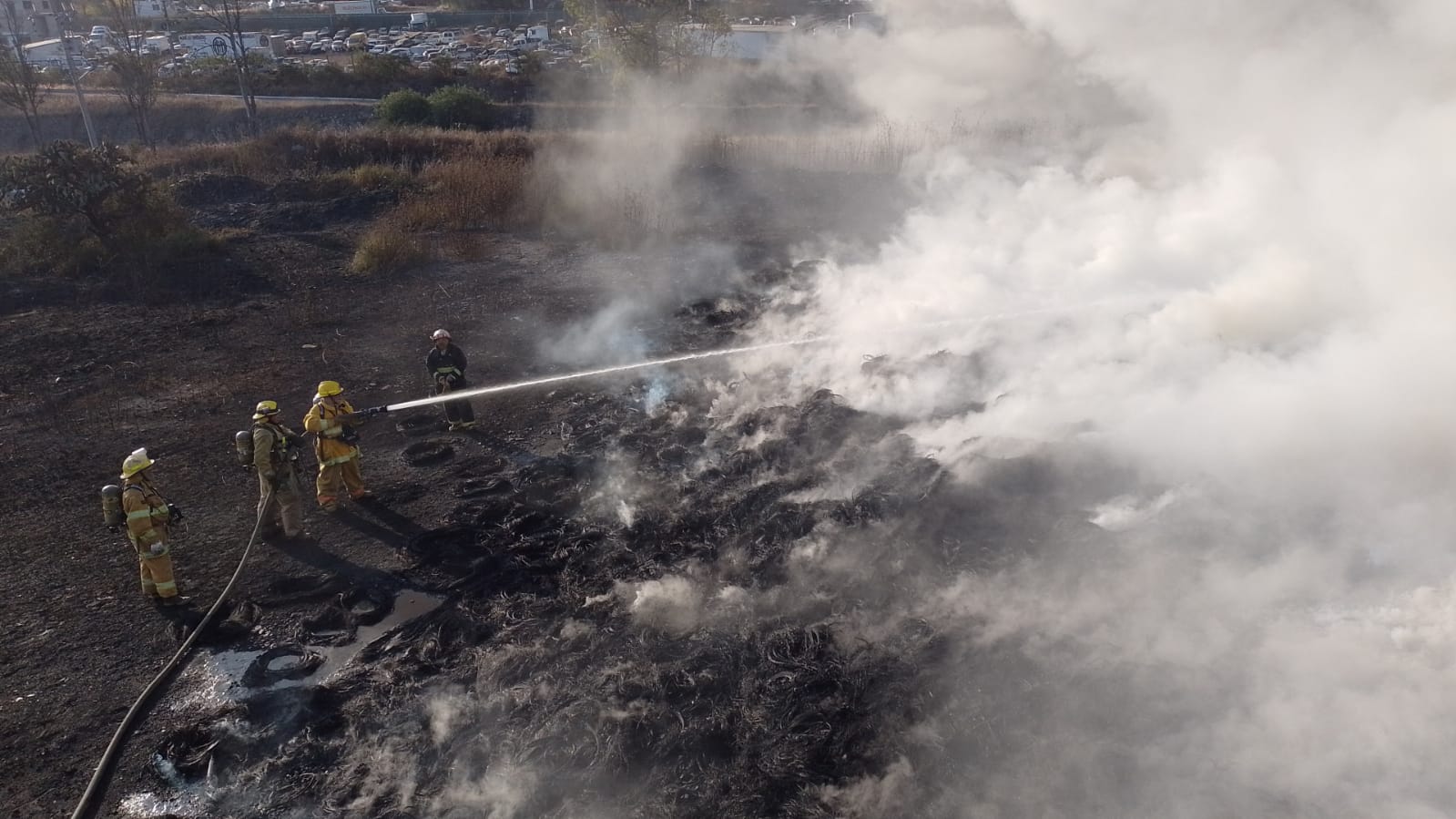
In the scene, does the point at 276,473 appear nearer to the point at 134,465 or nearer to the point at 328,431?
the point at 328,431

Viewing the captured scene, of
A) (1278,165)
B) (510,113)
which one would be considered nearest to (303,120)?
(510,113)

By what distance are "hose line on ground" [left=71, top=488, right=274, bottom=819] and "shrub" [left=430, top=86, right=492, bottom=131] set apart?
21.4m

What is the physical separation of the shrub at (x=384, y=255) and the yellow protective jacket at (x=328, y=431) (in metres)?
8.12

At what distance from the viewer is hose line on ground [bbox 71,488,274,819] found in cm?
502

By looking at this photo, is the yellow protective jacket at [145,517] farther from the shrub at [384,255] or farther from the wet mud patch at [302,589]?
the shrub at [384,255]

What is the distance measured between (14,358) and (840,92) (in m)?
15.8

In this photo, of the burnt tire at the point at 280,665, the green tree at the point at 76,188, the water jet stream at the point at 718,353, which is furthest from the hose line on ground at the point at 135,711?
the green tree at the point at 76,188

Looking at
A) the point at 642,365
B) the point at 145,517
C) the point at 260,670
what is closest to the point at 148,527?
the point at 145,517

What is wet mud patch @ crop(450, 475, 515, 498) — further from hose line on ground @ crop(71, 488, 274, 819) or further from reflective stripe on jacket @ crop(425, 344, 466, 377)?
hose line on ground @ crop(71, 488, 274, 819)

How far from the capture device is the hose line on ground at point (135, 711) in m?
5.02

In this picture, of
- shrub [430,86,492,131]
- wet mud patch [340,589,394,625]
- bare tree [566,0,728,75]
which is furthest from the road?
wet mud patch [340,589,394,625]

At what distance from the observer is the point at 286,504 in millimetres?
7594

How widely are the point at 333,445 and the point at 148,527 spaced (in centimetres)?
169

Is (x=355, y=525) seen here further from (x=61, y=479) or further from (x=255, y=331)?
(x=255, y=331)
